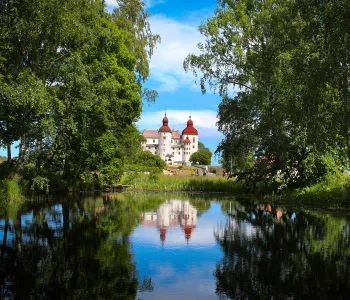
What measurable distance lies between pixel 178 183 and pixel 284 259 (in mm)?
34336

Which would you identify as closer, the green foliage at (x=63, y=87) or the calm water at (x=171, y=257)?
the calm water at (x=171, y=257)

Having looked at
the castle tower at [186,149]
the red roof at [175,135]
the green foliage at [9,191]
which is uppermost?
the red roof at [175,135]

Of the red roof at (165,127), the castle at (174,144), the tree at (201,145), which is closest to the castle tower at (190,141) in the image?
the castle at (174,144)

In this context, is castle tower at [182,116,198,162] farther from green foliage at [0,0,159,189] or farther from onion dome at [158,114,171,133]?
green foliage at [0,0,159,189]

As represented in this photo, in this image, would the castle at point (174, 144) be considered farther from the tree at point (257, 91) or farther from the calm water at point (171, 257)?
the calm water at point (171, 257)

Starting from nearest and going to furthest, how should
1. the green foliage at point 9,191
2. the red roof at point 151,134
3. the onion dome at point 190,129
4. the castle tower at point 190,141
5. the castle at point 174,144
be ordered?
the green foliage at point 9,191 → the castle at point 174,144 → the castle tower at point 190,141 → the onion dome at point 190,129 → the red roof at point 151,134

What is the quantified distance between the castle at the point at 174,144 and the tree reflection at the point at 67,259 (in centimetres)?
13999

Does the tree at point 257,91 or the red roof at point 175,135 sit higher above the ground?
the red roof at point 175,135

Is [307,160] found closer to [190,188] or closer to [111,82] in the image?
[111,82]

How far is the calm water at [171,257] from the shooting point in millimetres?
8594

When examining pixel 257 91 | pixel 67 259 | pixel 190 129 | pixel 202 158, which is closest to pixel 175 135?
pixel 190 129

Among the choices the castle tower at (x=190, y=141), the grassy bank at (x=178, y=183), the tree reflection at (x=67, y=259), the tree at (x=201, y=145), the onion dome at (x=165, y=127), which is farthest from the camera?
the tree at (x=201, y=145)

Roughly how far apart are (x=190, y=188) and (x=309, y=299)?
3745 cm

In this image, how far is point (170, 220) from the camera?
787 inches
